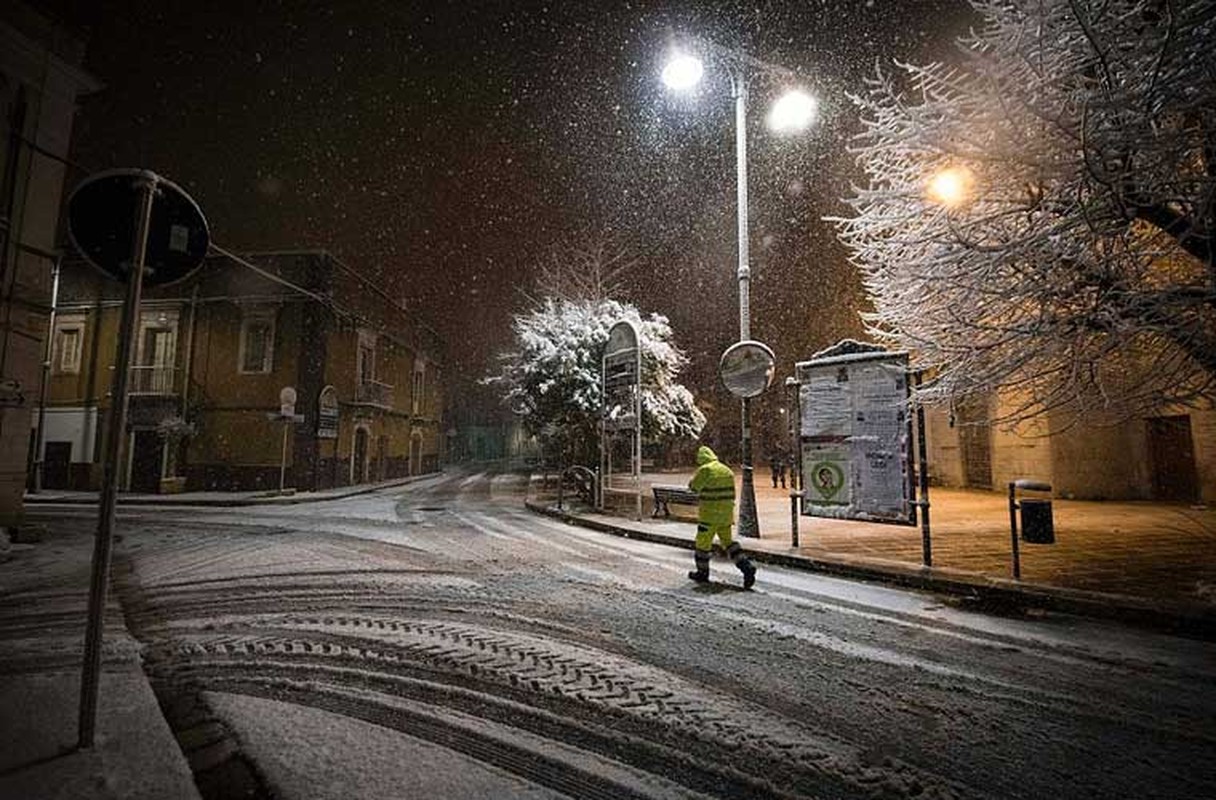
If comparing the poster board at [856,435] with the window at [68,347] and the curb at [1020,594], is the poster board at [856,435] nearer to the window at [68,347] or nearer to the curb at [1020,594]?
the curb at [1020,594]

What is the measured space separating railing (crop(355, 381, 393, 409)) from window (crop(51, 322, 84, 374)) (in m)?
10.2

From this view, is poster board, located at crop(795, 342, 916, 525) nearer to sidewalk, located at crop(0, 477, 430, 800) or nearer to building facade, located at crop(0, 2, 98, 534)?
sidewalk, located at crop(0, 477, 430, 800)

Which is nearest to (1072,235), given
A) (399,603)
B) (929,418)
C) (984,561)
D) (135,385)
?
(984,561)

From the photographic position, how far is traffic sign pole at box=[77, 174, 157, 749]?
263 centimetres

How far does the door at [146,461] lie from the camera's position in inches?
826

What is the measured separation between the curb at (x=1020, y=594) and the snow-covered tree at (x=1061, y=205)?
267 centimetres

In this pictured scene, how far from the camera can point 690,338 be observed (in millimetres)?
40562

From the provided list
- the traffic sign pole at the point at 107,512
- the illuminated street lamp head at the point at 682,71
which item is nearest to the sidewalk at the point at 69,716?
the traffic sign pole at the point at 107,512

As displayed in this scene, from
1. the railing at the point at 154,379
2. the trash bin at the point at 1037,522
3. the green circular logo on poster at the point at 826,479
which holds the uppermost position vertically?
the railing at the point at 154,379

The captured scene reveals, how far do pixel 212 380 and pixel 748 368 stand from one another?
71.6ft

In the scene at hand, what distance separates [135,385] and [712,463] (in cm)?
2426

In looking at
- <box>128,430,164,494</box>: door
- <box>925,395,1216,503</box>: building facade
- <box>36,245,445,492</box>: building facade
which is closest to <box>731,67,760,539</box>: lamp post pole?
<box>925,395,1216,503</box>: building facade

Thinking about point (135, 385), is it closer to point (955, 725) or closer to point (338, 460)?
point (338, 460)

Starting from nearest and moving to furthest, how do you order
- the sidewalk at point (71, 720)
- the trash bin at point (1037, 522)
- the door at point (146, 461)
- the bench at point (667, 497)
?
the sidewalk at point (71, 720) → the trash bin at point (1037, 522) → the bench at point (667, 497) → the door at point (146, 461)
